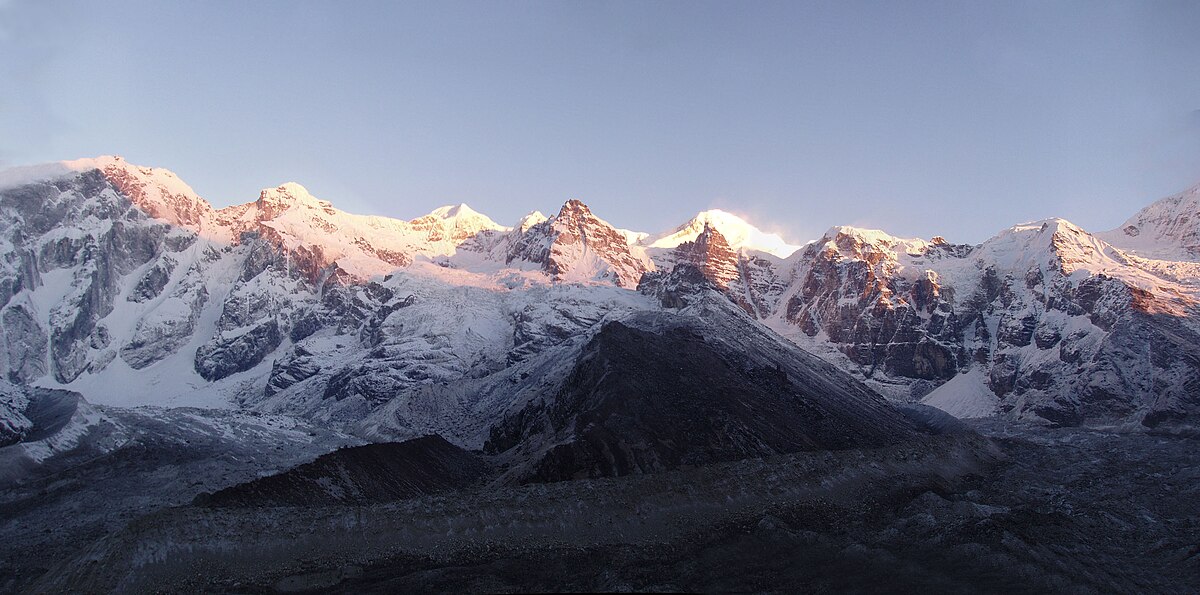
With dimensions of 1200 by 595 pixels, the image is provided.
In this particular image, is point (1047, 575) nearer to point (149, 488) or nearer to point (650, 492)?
point (650, 492)

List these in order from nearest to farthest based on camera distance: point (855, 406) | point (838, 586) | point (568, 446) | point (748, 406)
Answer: point (838, 586) < point (568, 446) < point (748, 406) < point (855, 406)

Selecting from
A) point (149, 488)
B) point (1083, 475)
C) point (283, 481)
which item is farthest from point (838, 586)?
point (1083, 475)

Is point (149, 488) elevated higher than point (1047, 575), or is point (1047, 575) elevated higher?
point (1047, 575)

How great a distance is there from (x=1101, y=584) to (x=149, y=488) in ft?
258

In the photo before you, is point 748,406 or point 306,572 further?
point 748,406

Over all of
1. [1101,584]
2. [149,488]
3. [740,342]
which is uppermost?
[740,342]

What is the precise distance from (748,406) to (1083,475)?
4180 cm

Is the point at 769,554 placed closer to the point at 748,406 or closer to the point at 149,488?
the point at 748,406

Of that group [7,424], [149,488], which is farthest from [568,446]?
[7,424]

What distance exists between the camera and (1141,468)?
114 metres

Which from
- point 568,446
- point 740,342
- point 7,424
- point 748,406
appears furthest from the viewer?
point 740,342

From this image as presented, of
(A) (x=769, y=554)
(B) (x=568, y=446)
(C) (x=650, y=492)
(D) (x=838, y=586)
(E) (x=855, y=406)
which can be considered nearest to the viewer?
(D) (x=838, y=586)

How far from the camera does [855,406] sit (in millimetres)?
143375

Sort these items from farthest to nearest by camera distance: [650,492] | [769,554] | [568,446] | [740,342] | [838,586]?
[740,342], [568,446], [650,492], [769,554], [838,586]
